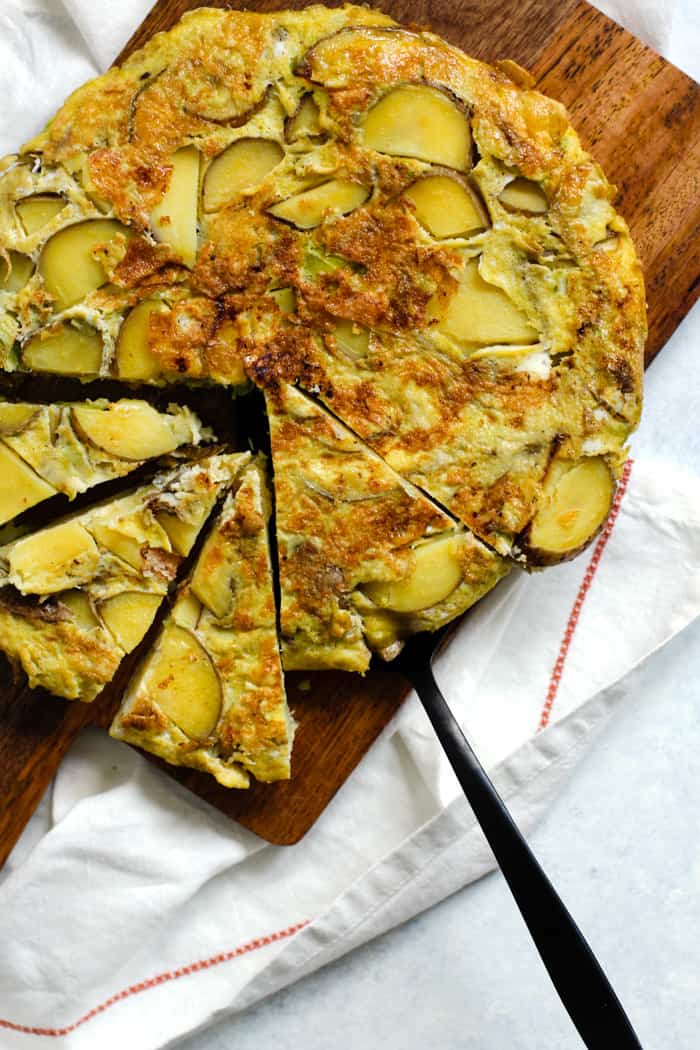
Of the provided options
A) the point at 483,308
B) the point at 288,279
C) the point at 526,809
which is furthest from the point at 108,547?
the point at 526,809

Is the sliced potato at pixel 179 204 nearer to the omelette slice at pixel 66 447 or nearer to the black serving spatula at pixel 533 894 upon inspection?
the omelette slice at pixel 66 447

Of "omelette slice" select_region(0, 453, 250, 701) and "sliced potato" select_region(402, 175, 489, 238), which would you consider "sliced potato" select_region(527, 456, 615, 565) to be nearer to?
"sliced potato" select_region(402, 175, 489, 238)

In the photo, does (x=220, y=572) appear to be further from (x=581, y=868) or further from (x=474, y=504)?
(x=581, y=868)

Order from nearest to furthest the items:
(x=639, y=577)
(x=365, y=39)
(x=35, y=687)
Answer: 1. (x=365, y=39)
2. (x=35, y=687)
3. (x=639, y=577)

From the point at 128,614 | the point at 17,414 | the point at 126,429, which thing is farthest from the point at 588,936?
the point at 17,414

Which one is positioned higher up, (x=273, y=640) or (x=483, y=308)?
(x=483, y=308)

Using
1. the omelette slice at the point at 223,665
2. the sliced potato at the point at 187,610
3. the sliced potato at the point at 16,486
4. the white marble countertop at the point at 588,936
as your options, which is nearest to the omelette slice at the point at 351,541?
the omelette slice at the point at 223,665

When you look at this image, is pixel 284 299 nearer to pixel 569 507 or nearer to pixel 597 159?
pixel 569 507

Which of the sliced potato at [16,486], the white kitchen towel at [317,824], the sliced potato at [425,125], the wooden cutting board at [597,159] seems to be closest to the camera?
the sliced potato at [425,125]
